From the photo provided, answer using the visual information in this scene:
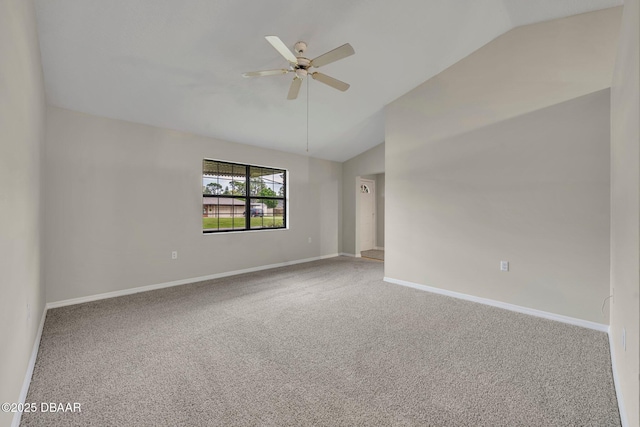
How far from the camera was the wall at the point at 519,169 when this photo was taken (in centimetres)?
290

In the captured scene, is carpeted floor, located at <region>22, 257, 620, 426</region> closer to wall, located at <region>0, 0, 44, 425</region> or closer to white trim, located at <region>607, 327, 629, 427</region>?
white trim, located at <region>607, 327, 629, 427</region>

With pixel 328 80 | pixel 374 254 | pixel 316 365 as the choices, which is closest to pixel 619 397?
pixel 316 365

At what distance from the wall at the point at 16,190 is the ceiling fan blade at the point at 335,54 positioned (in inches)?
75.4

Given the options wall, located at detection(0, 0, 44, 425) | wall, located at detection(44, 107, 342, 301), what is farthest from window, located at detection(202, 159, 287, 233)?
wall, located at detection(0, 0, 44, 425)

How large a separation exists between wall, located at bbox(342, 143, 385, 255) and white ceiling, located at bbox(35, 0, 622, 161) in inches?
86.6

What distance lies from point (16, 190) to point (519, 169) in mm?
4406

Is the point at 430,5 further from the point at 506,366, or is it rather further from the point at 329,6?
the point at 506,366

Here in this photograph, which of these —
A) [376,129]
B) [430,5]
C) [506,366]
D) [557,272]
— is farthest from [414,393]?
[376,129]

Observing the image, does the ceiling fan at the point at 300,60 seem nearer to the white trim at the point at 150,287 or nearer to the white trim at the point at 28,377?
the white trim at the point at 28,377

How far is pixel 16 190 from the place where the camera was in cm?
162

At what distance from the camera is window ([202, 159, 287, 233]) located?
4.86 metres

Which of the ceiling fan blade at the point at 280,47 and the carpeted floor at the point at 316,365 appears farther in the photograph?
the ceiling fan blade at the point at 280,47

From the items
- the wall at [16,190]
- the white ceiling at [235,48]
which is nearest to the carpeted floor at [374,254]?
the white ceiling at [235,48]

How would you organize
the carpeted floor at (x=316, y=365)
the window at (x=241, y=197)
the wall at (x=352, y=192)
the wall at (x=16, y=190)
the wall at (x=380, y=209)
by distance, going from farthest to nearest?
1. the wall at (x=380, y=209)
2. the wall at (x=352, y=192)
3. the window at (x=241, y=197)
4. the carpeted floor at (x=316, y=365)
5. the wall at (x=16, y=190)
